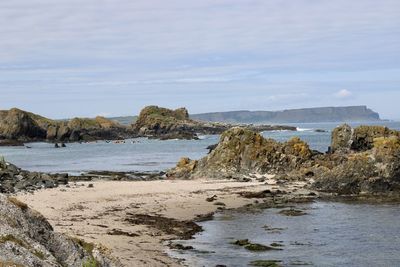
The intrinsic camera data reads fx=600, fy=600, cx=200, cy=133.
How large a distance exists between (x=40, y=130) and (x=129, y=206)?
4933 inches

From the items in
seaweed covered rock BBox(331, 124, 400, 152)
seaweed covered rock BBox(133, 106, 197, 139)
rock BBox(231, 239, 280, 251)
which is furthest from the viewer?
seaweed covered rock BBox(133, 106, 197, 139)

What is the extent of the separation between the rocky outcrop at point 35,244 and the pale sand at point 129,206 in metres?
8.67

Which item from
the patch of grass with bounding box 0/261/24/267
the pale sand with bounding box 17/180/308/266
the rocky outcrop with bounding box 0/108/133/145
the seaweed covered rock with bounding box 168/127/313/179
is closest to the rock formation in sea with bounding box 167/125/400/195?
the seaweed covered rock with bounding box 168/127/313/179

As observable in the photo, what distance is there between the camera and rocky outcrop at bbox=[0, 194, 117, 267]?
9.59 meters

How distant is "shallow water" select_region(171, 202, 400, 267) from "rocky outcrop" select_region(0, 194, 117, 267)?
411 inches

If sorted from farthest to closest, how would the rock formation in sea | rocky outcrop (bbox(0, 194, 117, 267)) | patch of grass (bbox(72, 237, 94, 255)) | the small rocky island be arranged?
the small rocky island, the rock formation in sea, patch of grass (bbox(72, 237, 94, 255)), rocky outcrop (bbox(0, 194, 117, 267))

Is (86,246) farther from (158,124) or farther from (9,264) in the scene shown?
(158,124)

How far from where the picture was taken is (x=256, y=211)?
35.8 meters

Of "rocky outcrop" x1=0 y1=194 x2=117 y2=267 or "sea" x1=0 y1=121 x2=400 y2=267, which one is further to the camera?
"sea" x1=0 y1=121 x2=400 y2=267

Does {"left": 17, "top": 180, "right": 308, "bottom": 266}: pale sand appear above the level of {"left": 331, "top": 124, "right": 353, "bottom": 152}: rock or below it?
below

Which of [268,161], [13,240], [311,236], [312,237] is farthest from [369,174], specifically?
[13,240]

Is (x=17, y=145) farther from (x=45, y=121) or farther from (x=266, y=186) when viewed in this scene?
(x=266, y=186)

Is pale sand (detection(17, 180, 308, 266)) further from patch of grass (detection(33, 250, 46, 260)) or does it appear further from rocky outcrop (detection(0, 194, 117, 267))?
patch of grass (detection(33, 250, 46, 260))

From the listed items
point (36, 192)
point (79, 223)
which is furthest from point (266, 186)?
point (79, 223)
